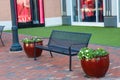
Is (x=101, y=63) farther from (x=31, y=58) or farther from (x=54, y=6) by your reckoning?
(x=54, y=6)

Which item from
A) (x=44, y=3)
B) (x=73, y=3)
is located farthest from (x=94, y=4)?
(x=44, y=3)

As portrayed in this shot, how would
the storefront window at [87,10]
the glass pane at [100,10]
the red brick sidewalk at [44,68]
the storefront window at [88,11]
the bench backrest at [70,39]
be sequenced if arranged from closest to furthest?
the red brick sidewalk at [44,68], the bench backrest at [70,39], the glass pane at [100,10], the storefront window at [87,10], the storefront window at [88,11]

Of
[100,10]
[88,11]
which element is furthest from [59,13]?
[100,10]

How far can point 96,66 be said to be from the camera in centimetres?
648

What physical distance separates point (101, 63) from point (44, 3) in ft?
49.0

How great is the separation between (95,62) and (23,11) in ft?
49.4

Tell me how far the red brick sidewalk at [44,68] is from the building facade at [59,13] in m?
9.26

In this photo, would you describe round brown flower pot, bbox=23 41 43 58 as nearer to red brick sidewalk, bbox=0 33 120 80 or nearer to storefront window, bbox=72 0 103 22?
red brick sidewalk, bbox=0 33 120 80

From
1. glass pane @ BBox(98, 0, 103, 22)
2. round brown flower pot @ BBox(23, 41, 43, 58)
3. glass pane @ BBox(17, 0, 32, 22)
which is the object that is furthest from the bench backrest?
glass pane @ BBox(17, 0, 32, 22)

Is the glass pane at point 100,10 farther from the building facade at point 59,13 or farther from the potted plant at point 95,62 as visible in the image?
the potted plant at point 95,62

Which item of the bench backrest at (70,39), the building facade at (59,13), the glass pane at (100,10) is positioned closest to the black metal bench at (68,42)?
the bench backrest at (70,39)

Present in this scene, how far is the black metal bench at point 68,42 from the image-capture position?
25.2ft

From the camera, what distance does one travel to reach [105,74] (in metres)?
6.82

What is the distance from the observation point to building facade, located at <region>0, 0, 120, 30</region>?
753 inches
